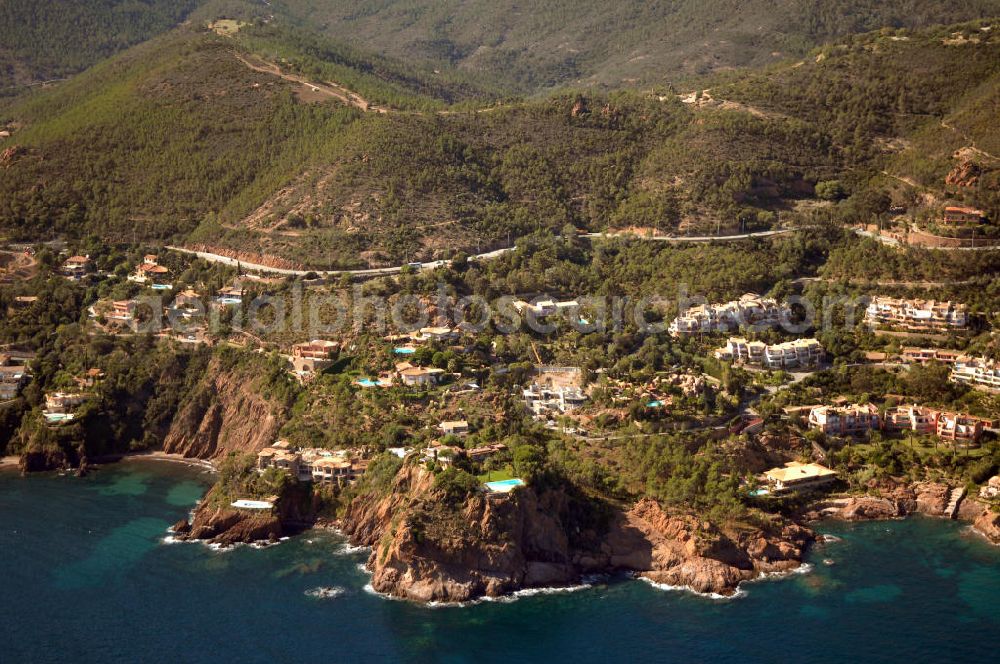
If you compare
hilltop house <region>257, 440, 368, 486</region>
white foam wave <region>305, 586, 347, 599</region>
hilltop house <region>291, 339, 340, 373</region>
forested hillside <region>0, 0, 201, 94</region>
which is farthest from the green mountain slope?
white foam wave <region>305, 586, 347, 599</region>

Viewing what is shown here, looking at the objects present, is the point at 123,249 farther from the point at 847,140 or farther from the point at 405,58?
the point at 405,58

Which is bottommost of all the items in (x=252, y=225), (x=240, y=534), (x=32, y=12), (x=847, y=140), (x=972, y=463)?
(x=240, y=534)

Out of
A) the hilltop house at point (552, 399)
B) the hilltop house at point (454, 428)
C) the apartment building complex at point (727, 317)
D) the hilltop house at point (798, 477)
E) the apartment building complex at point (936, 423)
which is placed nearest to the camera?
the hilltop house at point (798, 477)

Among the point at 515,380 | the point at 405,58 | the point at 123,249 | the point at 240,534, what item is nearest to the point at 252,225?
the point at 123,249

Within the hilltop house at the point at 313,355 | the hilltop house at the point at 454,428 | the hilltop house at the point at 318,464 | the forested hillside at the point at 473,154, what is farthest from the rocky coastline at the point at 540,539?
the forested hillside at the point at 473,154

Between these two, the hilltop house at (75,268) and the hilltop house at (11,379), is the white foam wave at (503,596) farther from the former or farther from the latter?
the hilltop house at (75,268)

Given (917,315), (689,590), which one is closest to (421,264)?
(917,315)

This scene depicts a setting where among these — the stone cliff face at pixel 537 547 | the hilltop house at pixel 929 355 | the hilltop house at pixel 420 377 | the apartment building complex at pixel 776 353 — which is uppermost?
the hilltop house at pixel 929 355
